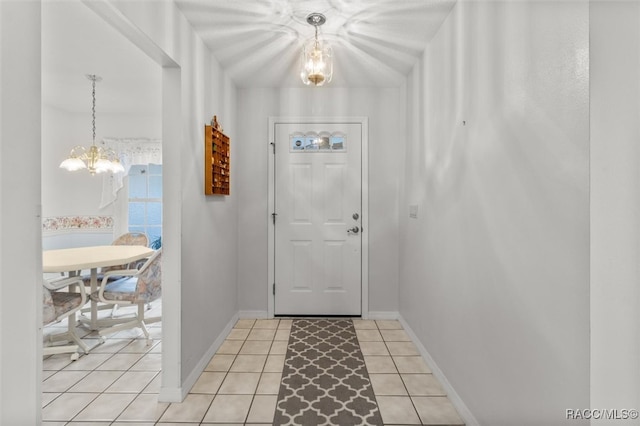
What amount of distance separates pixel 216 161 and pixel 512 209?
2.00m

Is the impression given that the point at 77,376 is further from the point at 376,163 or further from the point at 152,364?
the point at 376,163

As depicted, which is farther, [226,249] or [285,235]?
[285,235]

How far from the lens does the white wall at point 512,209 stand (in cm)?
104

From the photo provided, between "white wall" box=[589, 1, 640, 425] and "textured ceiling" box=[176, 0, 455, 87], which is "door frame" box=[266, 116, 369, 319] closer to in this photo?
"textured ceiling" box=[176, 0, 455, 87]

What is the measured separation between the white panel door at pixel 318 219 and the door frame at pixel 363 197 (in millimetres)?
36

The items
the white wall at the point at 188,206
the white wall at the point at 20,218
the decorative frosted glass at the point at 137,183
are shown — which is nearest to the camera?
the white wall at the point at 20,218

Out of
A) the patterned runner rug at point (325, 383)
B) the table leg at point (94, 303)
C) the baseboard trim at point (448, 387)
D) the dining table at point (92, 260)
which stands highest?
the dining table at point (92, 260)

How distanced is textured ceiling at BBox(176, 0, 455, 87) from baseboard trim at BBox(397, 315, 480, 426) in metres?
2.29

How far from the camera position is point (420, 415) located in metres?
1.82

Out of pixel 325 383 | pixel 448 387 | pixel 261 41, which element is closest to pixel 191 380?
pixel 325 383

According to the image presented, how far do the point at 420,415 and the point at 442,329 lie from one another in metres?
0.54

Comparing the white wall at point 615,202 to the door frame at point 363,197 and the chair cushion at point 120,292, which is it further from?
the chair cushion at point 120,292

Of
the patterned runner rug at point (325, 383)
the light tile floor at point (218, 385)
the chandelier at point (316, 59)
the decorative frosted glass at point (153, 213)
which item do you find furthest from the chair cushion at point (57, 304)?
the chandelier at point (316, 59)

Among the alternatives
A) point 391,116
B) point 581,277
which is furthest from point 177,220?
point 391,116
